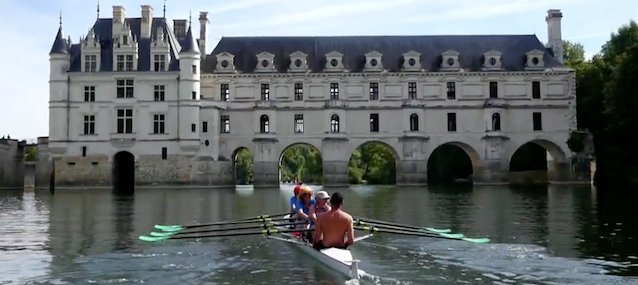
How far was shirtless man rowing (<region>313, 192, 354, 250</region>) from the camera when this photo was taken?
41.8ft

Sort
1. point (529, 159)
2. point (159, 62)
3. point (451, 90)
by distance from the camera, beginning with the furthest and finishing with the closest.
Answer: point (529, 159)
point (451, 90)
point (159, 62)

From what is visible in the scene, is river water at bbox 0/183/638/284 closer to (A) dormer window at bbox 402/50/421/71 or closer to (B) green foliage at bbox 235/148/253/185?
(A) dormer window at bbox 402/50/421/71

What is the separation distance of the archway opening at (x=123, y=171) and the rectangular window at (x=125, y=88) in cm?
477

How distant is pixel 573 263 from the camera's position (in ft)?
45.5

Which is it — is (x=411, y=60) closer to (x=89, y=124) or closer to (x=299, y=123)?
(x=299, y=123)

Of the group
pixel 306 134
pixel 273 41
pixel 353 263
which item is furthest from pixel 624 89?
pixel 353 263

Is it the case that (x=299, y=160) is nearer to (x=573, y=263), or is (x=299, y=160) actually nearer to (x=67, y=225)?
(x=67, y=225)

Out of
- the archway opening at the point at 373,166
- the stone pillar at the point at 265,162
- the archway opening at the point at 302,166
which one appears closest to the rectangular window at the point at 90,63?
the stone pillar at the point at 265,162

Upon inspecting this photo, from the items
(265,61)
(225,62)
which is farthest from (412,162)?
(225,62)

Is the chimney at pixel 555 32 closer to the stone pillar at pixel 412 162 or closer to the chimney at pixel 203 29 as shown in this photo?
the stone pillar at pixel 412 162

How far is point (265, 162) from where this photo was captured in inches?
2261

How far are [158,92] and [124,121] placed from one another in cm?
356

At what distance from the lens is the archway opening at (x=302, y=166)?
8675 centimetres

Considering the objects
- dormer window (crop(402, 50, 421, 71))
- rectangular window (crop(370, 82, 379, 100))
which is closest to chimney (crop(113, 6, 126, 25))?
rectangular window (crop(370, 82, 379, 100))
